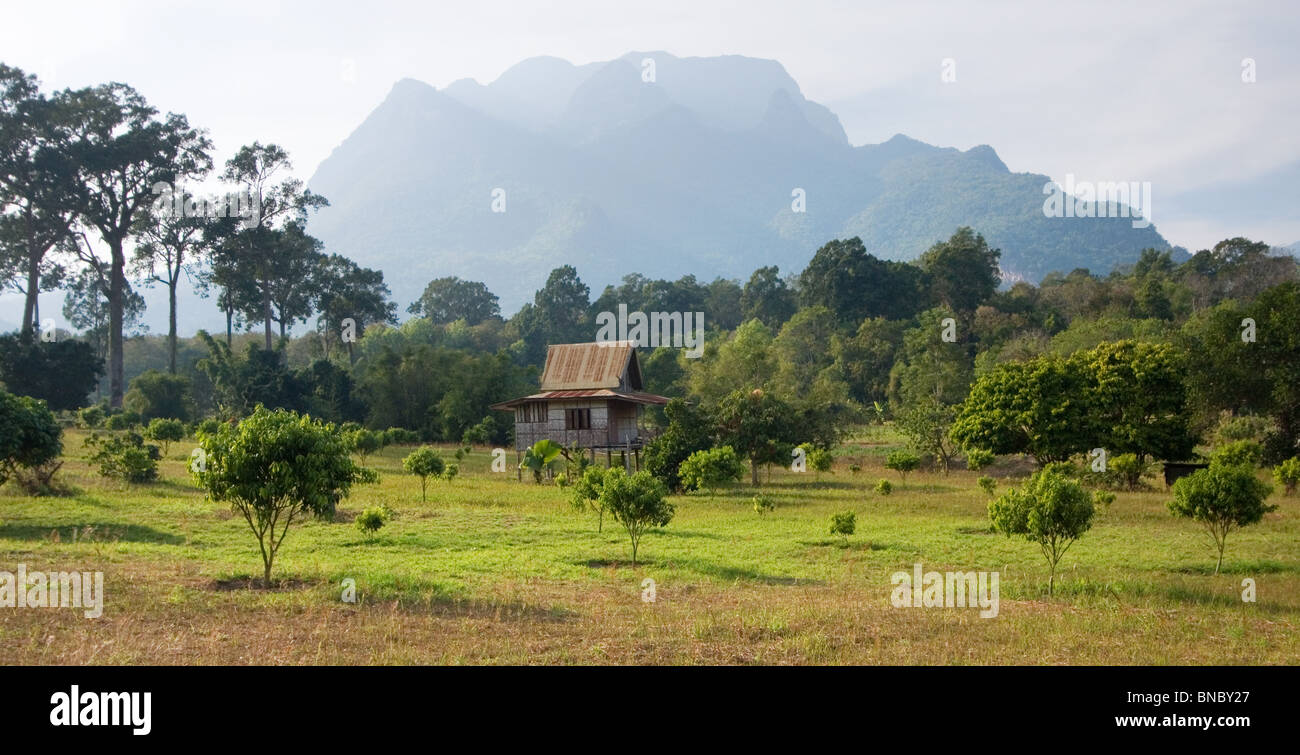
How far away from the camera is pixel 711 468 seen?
29.2m

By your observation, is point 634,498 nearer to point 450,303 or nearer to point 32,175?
point 32,175

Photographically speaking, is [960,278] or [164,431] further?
[960,278]

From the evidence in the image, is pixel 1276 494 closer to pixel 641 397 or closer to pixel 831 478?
pixel 831 478

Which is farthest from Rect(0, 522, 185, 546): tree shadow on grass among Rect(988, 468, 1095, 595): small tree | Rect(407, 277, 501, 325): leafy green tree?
Rect(407, 277, 501, 325): leafy green tree

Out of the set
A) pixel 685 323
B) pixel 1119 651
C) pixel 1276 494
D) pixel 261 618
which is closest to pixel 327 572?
pixel 261 618

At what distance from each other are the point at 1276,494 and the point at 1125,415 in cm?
617

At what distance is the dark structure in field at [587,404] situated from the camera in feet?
124

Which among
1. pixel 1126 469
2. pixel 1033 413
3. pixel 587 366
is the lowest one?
pixel 1126 469

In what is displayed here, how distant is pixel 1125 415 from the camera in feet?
110

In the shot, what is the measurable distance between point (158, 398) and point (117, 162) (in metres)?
14.8

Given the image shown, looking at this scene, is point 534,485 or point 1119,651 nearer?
point 1119,651

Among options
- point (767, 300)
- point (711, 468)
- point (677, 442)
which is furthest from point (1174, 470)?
point (767, 300)

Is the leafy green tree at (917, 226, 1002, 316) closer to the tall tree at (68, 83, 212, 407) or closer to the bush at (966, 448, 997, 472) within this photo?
the bush at (966, 448, 997, 472)

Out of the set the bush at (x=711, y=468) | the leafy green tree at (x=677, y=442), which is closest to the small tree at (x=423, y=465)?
the leafy green tree at (x=677, y=442)
